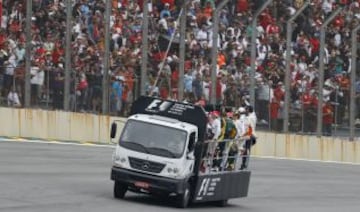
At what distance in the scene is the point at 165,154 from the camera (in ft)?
68.7

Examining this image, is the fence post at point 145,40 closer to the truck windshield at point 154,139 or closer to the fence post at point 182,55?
the fence post at point 182,55

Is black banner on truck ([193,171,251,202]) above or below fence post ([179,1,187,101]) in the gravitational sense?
below

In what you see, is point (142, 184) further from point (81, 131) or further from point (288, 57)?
point (288, 57)

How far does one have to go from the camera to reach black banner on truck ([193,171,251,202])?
21469 millimetres

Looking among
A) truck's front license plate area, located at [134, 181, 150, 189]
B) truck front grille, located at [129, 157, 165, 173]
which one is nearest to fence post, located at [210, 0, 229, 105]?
truck front grille, located at [129, 157, 165, 173]

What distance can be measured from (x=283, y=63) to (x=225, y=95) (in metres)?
2.55

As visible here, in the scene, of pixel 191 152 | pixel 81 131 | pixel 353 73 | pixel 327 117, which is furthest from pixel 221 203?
pixel 353 73

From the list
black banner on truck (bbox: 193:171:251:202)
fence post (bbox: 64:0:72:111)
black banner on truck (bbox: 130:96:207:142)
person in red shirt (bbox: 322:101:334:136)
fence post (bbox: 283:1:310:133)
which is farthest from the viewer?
person in red shirt (bbox: 322:101:334:136)

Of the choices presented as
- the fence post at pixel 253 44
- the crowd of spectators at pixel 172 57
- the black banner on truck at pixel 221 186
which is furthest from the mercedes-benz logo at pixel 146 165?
the fence post at pixel 253 44

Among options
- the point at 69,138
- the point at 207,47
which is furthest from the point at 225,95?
the point at 69,138

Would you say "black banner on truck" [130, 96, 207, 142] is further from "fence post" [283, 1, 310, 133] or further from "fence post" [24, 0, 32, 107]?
"fence post" [283, 1, 310, 133]

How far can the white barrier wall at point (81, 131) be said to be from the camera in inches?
1275

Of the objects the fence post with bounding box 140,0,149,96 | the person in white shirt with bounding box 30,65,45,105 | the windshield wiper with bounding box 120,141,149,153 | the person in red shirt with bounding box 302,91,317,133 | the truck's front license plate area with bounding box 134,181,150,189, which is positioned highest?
the fence post with bounding box 140,0,149,96

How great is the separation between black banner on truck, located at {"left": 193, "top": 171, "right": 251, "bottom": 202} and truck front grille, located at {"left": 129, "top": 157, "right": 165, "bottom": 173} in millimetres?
880
